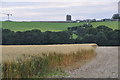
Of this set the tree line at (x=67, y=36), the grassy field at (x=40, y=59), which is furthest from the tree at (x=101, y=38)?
the grassy field at (x=40, y=59)

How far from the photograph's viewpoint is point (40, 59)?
286 inches

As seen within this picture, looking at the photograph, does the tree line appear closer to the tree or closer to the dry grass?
the tree

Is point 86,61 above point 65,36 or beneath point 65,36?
beneath

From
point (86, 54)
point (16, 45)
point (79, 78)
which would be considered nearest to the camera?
point (79, 78)

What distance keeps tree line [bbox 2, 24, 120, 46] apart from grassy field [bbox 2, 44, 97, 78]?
0.17m

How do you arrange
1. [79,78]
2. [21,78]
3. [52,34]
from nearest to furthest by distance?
[21,78]
[79,78]
[52,34]

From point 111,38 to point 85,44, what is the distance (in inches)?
36.2

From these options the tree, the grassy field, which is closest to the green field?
the tree

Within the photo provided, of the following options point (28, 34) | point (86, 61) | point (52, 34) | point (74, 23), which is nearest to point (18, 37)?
point (28, 34)

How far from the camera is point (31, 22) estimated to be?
841 centimetres

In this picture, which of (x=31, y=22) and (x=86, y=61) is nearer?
(x=31, y=22)

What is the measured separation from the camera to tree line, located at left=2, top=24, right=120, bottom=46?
25.7ft

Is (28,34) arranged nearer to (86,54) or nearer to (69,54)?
(69,54)

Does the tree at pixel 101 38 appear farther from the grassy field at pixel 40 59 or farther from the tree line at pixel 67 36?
the grassy field at pixel 40 59
